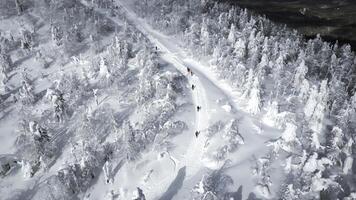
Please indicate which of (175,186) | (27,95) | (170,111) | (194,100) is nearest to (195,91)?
(194,100)

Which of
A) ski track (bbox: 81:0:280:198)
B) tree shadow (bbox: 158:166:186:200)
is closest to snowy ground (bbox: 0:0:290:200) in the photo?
tree shadow (bbox: 158:166:186:200)

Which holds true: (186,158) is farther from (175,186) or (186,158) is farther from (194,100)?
(194,100)

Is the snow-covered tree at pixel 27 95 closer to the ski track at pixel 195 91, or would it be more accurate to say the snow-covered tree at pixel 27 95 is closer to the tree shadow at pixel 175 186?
the ski track at pixel 195 91

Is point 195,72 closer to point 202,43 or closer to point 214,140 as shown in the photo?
point 202,43

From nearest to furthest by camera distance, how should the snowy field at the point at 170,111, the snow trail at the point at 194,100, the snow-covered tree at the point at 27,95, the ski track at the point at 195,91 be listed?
the snowy field at the point at 170,111, the ski track at the point at 195,91, the snow trail at the point at 194,100, the snow-covered tree at the point at 27,95

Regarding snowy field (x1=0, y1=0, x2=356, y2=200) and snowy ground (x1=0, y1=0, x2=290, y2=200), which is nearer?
snowy ground (x1=0, y1=0, x2=290, y2=200)

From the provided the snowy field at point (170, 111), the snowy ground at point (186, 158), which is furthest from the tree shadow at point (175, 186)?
the snowy field at point (170, 111)

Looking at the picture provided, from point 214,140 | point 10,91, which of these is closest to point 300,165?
point 214,140

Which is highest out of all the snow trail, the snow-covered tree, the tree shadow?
the snow trail

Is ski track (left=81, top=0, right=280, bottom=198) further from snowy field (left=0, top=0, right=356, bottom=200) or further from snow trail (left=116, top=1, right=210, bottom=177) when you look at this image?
snowy field (left=0, top=0, right=356, bottom=200)
